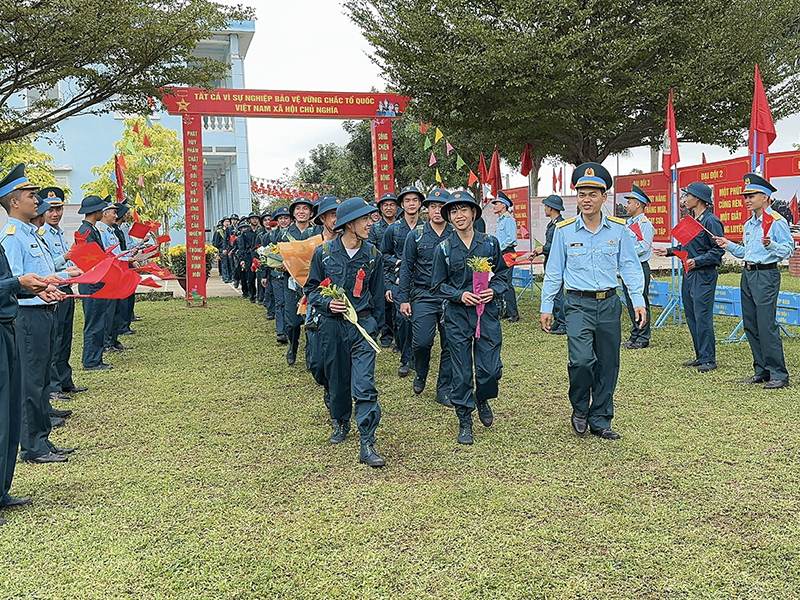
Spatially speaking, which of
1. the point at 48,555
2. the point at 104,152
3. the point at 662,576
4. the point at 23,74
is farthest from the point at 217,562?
the point at 104,152

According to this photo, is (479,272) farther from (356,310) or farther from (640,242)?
(640,242)

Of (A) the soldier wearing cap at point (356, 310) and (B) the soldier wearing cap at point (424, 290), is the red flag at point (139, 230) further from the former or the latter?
(A) the soldier wearing cap at point (356, 310)

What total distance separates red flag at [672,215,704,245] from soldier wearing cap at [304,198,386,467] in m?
3.66

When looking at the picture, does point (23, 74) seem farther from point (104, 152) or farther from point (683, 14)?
point (104, 152)

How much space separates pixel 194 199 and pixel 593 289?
35.2 feet

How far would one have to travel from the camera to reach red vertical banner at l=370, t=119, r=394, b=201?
15.3 meters

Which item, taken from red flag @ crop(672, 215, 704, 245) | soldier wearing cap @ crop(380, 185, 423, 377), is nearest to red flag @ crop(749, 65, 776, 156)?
red flag @ crop(672, 215, 704, 245)

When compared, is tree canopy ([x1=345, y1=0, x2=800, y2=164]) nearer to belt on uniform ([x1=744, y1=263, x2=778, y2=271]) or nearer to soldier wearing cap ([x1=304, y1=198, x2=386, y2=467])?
belt on uniform ([x1=744, y1=263, x2=778, y2=271])

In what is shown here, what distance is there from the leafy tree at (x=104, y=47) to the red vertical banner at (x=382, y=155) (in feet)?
12.4

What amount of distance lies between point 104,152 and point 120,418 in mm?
21480

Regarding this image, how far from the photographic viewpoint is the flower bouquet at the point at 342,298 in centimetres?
483

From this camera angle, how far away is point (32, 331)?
208 inches

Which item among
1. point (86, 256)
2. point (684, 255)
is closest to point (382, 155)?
point (684, 255)

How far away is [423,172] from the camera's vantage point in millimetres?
28406
